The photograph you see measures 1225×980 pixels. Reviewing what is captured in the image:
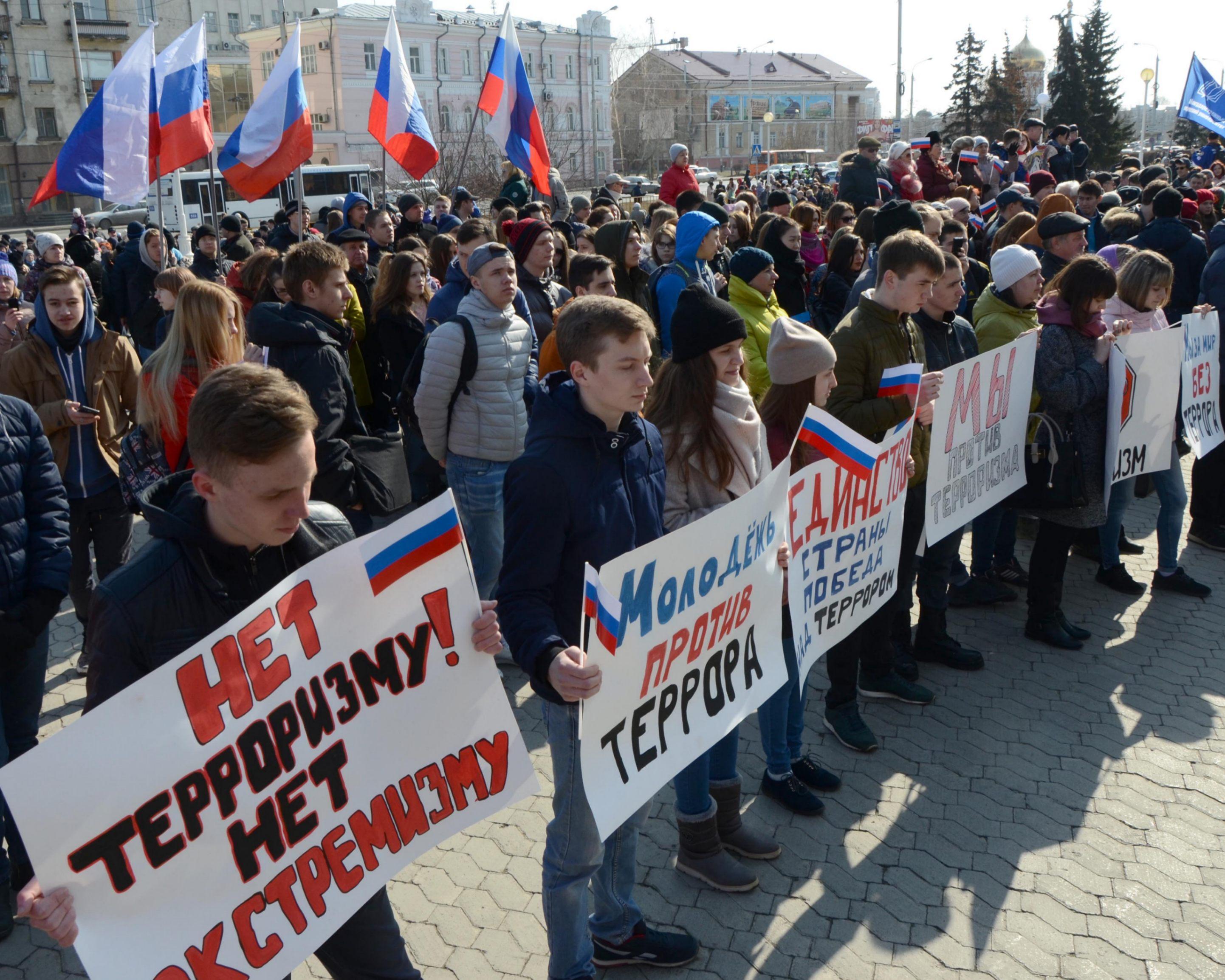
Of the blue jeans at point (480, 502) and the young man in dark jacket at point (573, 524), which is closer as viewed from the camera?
the young man in dark jacket at point (573, 524)

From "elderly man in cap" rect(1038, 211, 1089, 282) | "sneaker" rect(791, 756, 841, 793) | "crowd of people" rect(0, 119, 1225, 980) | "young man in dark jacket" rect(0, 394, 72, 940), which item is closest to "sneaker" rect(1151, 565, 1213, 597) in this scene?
"crowd of people" rect(0, 119, 1225, 980)

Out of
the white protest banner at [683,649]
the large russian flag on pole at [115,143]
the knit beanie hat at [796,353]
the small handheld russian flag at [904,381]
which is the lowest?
the white protest banner at [683,649]

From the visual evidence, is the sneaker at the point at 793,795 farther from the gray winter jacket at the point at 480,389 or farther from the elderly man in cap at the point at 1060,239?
the elderly man in cap at the point at 1060,239

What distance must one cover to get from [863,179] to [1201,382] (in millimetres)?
6527

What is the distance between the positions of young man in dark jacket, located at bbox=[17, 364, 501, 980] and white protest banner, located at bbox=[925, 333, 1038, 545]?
322cm

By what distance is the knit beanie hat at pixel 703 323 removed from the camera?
11.2 ft

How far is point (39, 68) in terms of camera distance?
6003 centimetres

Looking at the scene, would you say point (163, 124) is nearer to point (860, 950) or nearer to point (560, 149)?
point (860, 950)

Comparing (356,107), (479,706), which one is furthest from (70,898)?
(356,107)

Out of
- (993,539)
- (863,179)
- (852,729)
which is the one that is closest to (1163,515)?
(993,539)

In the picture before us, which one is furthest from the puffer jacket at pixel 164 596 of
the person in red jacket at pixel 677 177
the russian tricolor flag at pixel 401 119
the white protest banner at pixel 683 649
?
the person in red jacket at pixel 677 177

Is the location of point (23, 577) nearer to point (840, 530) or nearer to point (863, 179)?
point (840, 530)

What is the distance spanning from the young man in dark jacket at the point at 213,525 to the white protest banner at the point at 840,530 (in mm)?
1820

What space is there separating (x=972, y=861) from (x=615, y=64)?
3455 inches
